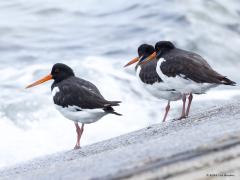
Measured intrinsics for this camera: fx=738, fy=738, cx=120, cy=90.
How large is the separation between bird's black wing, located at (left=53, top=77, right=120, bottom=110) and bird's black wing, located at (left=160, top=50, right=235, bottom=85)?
2.48ft

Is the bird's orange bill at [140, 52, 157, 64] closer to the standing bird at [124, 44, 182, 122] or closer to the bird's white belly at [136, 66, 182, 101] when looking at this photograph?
the standing bird at [124, 44, 182, 122]

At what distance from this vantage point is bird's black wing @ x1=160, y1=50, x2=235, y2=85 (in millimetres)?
8391

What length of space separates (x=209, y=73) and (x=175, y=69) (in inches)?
15.9

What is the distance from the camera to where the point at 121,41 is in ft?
67.2

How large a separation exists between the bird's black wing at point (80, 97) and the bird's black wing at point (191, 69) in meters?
0.75

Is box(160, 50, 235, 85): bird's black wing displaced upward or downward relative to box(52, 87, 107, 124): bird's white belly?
upward

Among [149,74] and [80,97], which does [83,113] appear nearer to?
[80,97]

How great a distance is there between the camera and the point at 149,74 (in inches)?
401

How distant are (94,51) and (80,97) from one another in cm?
1103

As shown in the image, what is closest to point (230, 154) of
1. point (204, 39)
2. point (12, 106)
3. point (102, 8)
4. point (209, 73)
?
point (209, 73)

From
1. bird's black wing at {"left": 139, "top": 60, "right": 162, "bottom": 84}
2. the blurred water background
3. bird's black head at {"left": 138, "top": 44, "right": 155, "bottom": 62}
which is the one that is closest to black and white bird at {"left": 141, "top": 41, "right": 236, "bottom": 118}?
bird's black wing at {"left": 139, "top": 60, "right": 162, "bottom": 84}

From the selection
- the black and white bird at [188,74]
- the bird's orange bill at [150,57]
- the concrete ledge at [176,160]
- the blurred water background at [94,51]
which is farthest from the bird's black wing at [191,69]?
the blurred water background at [94,51]

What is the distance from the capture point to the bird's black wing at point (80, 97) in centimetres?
870

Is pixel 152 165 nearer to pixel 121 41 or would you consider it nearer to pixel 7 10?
pixel 121 41
